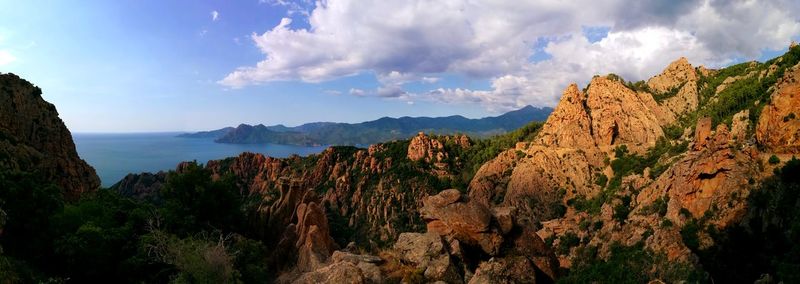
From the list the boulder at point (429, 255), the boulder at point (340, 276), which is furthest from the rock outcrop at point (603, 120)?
the boulder at point (340, 276)

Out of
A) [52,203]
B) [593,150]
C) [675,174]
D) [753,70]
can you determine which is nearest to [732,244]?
[675,174]

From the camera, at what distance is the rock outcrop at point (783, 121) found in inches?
1781

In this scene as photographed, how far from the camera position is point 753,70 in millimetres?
104625

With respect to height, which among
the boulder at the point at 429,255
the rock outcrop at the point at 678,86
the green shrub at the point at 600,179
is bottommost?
the green shrub at the point at 600,179

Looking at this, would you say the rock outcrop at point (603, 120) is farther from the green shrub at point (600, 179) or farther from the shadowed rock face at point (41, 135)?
the shadowed rock face at point (41, 135)

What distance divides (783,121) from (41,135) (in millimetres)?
93383

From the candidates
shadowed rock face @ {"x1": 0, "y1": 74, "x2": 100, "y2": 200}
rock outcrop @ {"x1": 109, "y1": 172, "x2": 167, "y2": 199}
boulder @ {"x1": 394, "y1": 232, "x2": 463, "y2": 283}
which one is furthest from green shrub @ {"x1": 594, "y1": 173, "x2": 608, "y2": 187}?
rock outcrop @ {"x1": 109, "y1": 172, "x2": 167, "y2": 199}

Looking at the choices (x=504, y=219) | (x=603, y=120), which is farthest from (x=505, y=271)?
(x=603, y=120)

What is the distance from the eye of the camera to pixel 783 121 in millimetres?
46531

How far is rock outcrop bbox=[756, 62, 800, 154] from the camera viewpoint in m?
45.2

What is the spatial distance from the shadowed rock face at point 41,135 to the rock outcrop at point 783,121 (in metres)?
84.3

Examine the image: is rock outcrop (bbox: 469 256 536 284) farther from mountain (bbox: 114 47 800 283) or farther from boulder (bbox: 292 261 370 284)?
boulder (bbox: 292 261 370 284)

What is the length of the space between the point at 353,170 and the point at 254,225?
10746 centimetres

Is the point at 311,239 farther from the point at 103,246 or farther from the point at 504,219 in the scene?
the point at 504,219
